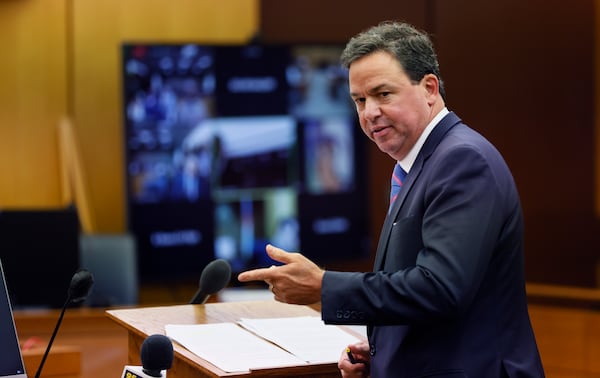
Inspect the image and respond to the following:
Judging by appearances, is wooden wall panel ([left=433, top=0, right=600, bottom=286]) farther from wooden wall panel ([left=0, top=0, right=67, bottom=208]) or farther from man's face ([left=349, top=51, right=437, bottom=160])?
man's face ([left=349, top=51, right=437, bottom=160])

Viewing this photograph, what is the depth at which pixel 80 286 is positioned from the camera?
2072mm

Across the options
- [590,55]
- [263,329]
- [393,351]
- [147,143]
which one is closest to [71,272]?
[147,143]

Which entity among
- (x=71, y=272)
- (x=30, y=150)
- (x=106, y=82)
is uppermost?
(x=106, y=82)

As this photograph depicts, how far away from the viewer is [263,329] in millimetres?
2215

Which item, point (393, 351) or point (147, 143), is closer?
point (393, 351)

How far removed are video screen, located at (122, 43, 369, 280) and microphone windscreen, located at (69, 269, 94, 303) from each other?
11.8ft

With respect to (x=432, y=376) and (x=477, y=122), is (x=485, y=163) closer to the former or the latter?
(x=432, y=376)

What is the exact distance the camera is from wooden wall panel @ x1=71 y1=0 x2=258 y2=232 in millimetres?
6105

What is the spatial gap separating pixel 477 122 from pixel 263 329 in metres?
4.64

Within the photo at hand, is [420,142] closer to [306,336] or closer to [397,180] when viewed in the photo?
[397,180]

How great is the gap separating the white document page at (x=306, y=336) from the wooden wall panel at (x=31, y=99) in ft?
13.0

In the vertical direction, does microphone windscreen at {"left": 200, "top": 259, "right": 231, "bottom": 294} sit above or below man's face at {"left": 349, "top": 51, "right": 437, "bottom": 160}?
below

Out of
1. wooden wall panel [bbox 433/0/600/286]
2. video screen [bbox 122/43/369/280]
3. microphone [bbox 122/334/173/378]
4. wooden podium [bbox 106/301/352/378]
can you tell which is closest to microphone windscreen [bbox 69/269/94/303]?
wooden podium [bbox 106/301/352/378]

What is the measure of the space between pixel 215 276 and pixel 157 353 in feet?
1.92
